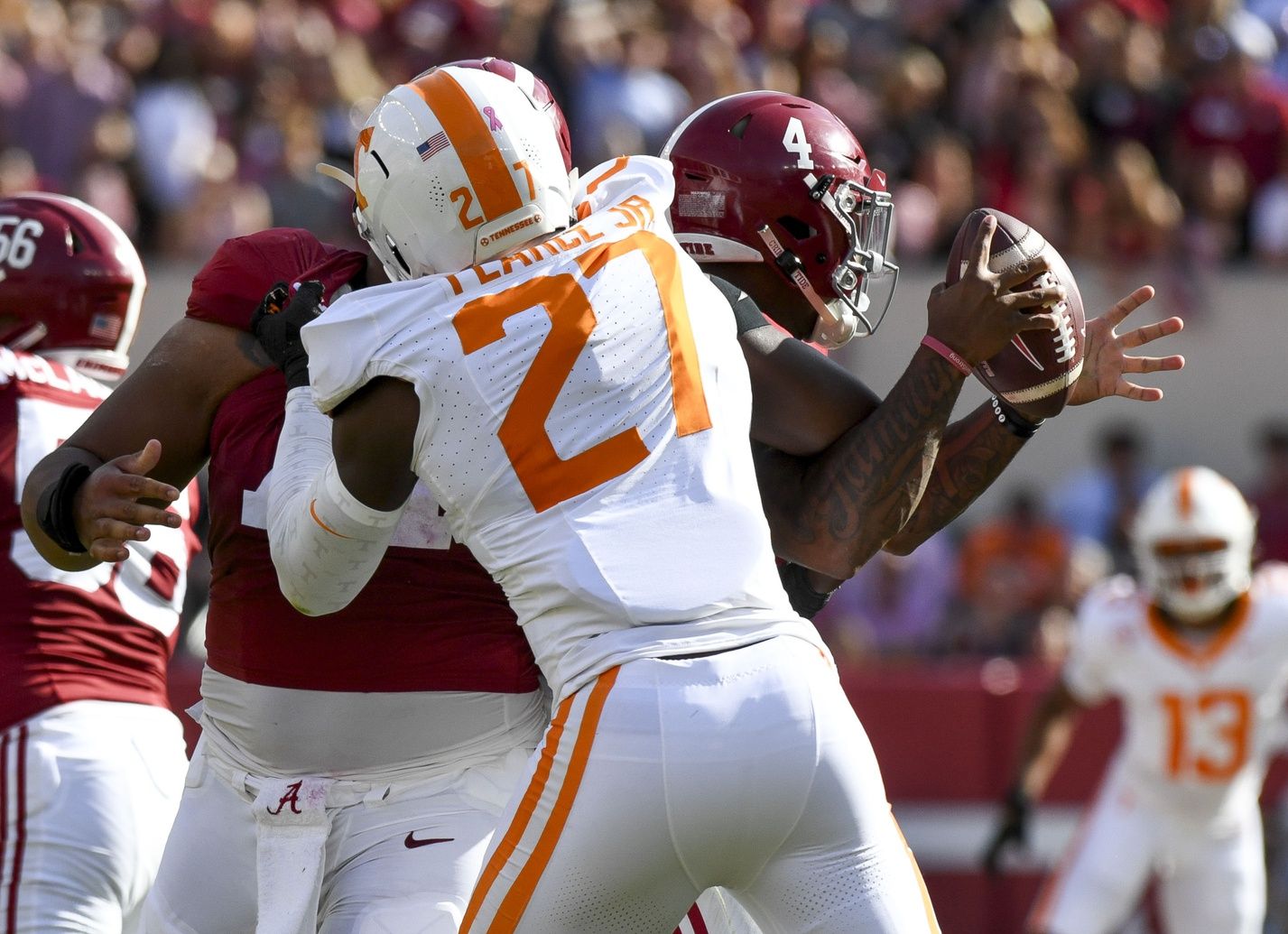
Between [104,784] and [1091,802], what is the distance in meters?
4.88

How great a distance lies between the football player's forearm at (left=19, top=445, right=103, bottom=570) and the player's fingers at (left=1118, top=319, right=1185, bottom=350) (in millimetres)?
1662

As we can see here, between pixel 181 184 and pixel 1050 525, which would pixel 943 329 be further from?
pixel 181 184

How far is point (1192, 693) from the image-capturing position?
6984 mm

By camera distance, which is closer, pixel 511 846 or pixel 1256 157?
pixel 511 846

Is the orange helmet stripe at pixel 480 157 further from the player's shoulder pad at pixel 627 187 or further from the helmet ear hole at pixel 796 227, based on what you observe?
the helmet ear hole at pixel 796 227

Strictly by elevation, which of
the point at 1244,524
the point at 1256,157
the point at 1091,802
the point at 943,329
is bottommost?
the point at 1091,802

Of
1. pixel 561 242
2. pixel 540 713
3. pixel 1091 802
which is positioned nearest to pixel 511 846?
pixel 540 713

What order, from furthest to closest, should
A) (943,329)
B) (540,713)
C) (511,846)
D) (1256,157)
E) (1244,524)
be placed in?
(1256,157) → (1244,524) → (540,713) → (943,329) → (511,846)

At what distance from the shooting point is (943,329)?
9.88ft

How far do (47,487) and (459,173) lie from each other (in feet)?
2.63

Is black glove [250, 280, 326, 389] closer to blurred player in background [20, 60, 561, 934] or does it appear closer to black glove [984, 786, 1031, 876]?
blurred player in background [20, 60, 561, 934]

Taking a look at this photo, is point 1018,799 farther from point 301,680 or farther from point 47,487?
point 47,487

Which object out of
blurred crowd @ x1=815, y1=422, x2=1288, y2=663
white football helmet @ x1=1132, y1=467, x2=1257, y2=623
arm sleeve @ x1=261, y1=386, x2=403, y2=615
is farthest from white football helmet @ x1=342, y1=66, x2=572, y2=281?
blurred crowd @ x1=815, y1=422, x2=1288, y2=663

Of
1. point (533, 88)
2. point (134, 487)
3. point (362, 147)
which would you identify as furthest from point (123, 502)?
point (533, 88)
